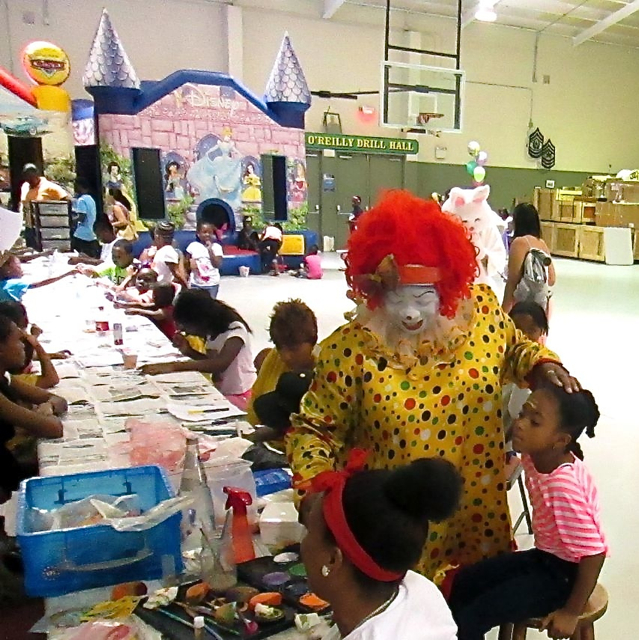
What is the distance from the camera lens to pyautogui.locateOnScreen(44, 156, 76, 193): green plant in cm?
1159

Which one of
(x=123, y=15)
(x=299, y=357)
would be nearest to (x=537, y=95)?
(x=123, y=15)

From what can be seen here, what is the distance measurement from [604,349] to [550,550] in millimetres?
5197

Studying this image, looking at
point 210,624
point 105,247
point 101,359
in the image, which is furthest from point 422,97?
point 210,624

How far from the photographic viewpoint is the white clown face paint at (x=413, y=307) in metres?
1.57

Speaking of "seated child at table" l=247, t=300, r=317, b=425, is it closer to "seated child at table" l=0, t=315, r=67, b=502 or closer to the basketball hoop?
"seated child at table" l=0, t=315, r=67, b=502

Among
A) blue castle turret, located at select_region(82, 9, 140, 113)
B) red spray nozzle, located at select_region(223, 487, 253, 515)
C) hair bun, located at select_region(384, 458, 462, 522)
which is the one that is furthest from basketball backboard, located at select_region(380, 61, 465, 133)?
hair bun, located at select_region(384, 458, 462, 522)

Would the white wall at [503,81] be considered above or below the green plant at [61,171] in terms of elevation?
above

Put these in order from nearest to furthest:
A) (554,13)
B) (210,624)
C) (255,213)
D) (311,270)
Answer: (210,624) < (311,270) < (255,213) < (554,13)

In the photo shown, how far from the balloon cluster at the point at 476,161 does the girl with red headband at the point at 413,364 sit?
1331 cm

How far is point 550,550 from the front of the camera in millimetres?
1625

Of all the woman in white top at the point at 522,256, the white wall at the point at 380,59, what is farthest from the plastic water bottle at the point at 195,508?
the white wall at the point at 380,59

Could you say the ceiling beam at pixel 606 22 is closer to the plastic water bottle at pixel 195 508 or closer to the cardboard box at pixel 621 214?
the cardboard box at pixel 621 214

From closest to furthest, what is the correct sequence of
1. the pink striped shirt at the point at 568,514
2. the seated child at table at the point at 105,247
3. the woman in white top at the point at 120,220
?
1. the pink striped shirt at the point at 568,514
2. the seated child at table at the point at 105,247
3. the woman in white top at the point at 120,220

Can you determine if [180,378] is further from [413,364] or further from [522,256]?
[522,256]
